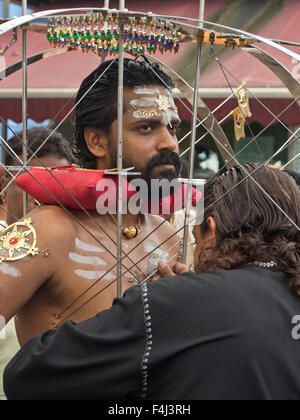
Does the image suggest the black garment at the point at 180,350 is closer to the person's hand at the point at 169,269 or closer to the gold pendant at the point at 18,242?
the person's hand at the point at 169,269

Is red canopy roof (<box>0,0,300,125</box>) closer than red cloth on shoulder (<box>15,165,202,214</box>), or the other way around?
red cloth on shoulder (<box>15,165,202,214</box>)

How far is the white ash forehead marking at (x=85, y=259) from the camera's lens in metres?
1.59

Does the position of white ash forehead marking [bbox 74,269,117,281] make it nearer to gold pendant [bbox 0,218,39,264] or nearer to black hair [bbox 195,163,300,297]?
gold pendant [bbox 0,218,39,264]

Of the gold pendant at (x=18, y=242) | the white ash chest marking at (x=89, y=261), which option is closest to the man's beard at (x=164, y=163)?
the white ash chest marking at (x=89, y=261)

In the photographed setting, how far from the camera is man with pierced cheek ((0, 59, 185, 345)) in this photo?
1.50 meters

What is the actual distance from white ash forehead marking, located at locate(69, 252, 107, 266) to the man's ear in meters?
0.33

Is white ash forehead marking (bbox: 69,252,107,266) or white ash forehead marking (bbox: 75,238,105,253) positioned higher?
white ash forehead marking (bbox: 75,238,105,253)

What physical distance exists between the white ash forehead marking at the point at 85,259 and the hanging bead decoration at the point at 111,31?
579mm

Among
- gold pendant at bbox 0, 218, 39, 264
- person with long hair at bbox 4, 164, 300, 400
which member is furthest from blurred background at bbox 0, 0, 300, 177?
person with long hair at bbox 4, 164, 300, 400

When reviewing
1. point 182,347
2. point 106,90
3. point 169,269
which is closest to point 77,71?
point 106,90

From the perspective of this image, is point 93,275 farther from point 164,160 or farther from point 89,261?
point 164,160

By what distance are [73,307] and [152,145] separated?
521 millimetres

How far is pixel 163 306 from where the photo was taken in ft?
3.51
